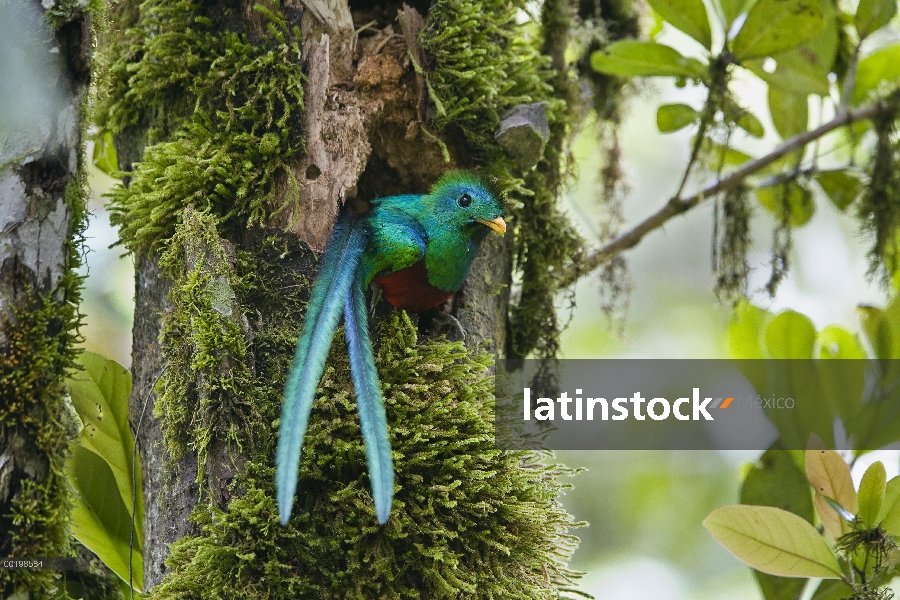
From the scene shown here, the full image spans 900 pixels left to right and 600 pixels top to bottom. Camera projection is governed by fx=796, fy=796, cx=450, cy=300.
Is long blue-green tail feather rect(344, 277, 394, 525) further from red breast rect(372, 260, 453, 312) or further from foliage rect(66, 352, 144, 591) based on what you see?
foliage rect(66, 352, 144, 591)

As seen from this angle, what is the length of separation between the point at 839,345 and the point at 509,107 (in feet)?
4.37

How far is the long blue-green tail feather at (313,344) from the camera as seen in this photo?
4.61 feet

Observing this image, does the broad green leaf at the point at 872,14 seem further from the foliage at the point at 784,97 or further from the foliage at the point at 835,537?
the foliage at the point at 835,537

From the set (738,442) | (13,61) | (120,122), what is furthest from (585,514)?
(13,61)

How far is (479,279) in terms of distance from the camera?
8.27 ft

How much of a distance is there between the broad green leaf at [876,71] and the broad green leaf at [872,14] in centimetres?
19

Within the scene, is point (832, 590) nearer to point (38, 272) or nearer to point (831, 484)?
point (831, 484)

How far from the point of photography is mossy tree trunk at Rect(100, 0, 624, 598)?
1.85 metres

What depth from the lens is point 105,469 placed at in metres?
2.23

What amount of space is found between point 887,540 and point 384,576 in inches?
53.3

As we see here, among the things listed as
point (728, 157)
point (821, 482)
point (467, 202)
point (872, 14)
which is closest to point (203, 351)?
point (467, 202)

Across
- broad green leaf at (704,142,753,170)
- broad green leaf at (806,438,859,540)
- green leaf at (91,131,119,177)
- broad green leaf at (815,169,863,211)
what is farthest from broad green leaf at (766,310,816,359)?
green leaf at (91,131,119,177)

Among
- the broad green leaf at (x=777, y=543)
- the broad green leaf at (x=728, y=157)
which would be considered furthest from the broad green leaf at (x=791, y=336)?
the broad green leaf at (x=728, y=157)

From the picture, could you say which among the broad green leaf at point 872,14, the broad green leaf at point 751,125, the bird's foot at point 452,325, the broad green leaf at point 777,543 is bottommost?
the broad green leaf at point 777,543
